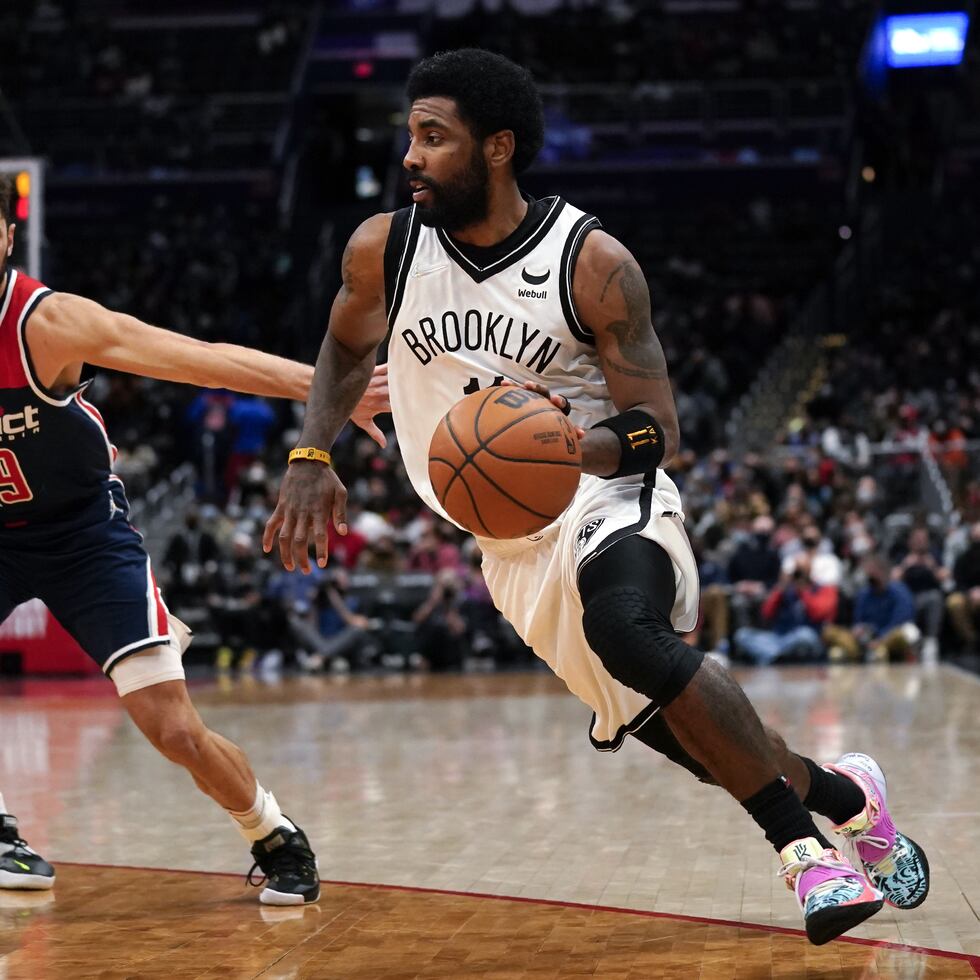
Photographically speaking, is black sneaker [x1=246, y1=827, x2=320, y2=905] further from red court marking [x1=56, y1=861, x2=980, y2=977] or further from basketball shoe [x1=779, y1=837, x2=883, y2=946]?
basketball shoe [x1=779, y1=837, x2=883, y2=946]

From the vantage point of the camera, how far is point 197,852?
5.81m

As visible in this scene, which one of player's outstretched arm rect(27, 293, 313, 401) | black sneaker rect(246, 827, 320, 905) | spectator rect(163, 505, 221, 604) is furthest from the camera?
spectator rect(163, 505, 221, 604)

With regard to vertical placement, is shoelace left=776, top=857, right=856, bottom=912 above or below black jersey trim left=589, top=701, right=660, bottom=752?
below

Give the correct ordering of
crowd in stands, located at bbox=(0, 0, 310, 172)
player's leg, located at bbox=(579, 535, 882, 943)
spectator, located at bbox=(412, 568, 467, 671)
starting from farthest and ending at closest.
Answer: crowd in stands, located at bbox=(0, 0, 310, 172) → spectator, located at bbox=(412, 568, 467, 671) → player's leg, located at bbox=(579, 535, 882, 943)

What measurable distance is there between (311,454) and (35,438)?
1.01m

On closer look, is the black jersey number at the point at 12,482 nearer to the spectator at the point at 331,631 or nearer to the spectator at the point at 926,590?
the spectator at the point at 331,631

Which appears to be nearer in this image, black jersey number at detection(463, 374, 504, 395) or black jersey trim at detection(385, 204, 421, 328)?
black jersey number at detection(463, 374, 504, 395)

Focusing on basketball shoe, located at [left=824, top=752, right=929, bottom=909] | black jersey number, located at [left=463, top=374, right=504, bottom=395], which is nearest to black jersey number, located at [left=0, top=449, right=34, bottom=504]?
black jersey number, located at [left=463, top=374, right=504, bottom=395]

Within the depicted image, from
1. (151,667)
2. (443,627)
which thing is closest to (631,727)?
(151,667)

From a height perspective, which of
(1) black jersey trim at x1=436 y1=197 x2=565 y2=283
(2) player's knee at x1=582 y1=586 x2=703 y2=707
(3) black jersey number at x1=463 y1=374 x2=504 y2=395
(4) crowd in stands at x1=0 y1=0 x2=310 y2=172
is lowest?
(2) player's knee at x1=582 y1=586 x2=703 y2=707

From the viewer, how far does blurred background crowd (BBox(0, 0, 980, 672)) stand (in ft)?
53.5

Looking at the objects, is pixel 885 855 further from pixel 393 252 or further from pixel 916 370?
pixel 916 370

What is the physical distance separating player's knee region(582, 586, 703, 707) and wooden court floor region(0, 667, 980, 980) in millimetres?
695

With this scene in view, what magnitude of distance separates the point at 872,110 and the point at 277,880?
26.0m
